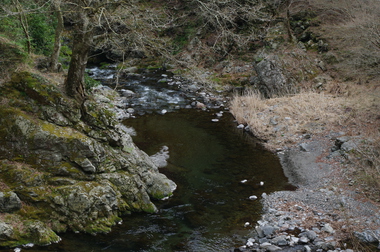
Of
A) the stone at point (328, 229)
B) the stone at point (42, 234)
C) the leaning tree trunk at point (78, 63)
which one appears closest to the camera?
the stone at point (42, 234)

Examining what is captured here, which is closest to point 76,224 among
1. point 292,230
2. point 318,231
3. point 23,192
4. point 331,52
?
point 23,192

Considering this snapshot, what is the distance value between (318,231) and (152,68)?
2097 cm

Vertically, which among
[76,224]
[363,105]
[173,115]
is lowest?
[76,224]

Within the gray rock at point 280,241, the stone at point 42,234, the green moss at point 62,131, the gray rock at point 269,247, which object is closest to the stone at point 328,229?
the gray rock at point 280,241

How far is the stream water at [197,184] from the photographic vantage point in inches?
253

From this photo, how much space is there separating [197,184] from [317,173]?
3925 millimetres

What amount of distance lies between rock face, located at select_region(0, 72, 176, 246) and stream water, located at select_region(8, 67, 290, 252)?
380 mm

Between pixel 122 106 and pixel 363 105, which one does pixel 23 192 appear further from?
pixel 363 105

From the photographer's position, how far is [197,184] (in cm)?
920

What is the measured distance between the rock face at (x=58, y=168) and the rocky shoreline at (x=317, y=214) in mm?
3059

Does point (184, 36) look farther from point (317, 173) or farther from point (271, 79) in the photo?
→ point (317, 173)

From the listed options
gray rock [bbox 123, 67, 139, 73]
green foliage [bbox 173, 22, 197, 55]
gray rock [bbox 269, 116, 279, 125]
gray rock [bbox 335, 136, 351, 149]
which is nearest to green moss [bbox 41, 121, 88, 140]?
gray rock [bbox 335, 136, 351, 149]

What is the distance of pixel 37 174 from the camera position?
6.55 meters

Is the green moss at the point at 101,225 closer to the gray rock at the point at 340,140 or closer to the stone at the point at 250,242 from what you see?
the stone at the point at 250,242
